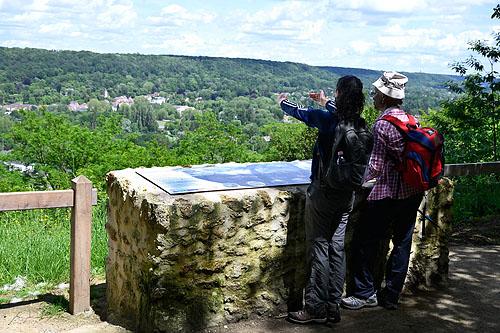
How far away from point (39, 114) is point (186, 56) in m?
61.2

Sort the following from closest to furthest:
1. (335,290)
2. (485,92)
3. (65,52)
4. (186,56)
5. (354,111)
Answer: (354,111)
(335,290)
(485,92)
(65,52)
(186,56)

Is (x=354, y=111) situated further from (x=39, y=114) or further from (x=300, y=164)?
(x=39, y=114)

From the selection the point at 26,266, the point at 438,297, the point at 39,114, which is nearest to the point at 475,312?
the point at 438,297

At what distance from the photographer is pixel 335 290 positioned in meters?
3.81

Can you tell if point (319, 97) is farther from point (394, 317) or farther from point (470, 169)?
point (470, 169)

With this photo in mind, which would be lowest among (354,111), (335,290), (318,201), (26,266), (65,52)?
(26,266)

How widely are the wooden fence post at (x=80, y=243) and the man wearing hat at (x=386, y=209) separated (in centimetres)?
191

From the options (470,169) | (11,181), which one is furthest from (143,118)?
(470,169)

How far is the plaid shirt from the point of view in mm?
3883

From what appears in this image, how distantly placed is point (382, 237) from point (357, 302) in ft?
1.64

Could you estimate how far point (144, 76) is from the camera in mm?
76750

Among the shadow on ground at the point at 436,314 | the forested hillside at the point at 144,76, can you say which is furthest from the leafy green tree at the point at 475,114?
the forested hillside at the point at 144,76

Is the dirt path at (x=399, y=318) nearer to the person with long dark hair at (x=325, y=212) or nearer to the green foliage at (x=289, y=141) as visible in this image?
the person with long dark hair at (x=325, y=212)

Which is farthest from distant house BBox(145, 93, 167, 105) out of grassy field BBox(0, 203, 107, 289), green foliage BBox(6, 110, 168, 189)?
grassy field BBox(0, 203, 107, 289)
